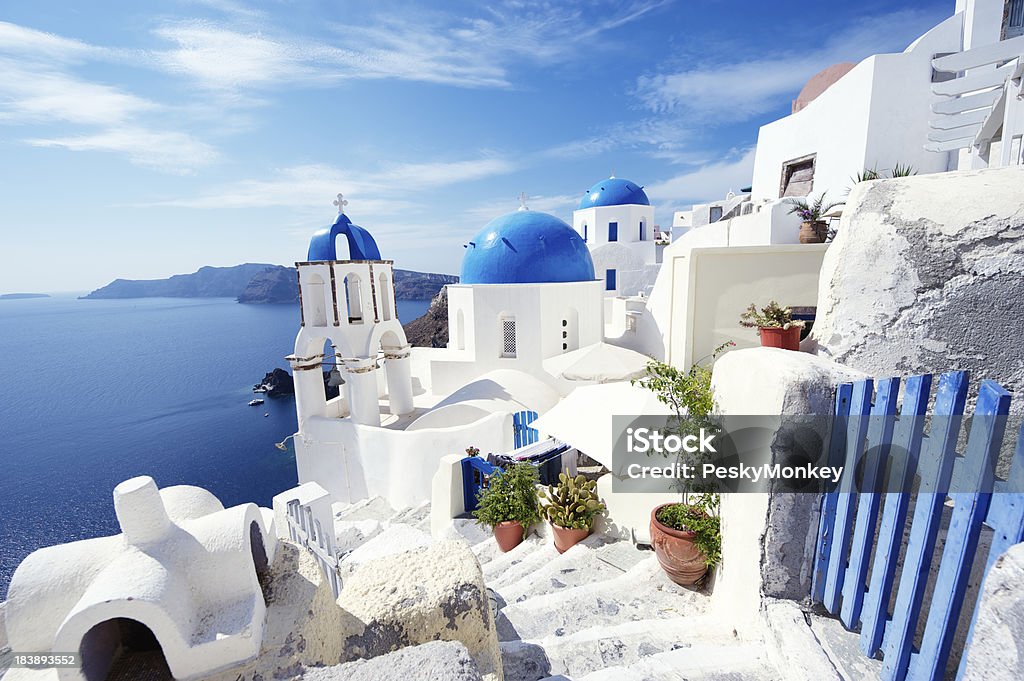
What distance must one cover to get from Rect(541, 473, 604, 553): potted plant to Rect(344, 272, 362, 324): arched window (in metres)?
9.60

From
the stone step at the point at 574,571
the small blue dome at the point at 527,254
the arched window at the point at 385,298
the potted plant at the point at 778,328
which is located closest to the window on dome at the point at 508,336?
the small blue dome at the point at 527,254

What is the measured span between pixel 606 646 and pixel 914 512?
7.19 feet

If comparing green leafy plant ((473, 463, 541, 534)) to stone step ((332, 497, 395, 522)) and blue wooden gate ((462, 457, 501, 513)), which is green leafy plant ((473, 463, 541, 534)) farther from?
stone step ((332, 497, 395, 522))

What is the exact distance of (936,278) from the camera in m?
3.79

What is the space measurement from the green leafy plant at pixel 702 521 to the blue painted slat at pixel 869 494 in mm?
1418

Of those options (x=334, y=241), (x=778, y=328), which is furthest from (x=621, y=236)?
(x=778, y=328)

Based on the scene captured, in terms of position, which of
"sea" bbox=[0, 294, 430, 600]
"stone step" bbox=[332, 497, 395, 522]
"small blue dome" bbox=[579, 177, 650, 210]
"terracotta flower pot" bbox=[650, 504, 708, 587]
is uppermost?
"small blue dome" bbox=[579, 177, 650, 210]

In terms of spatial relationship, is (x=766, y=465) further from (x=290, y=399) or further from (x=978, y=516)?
(x=290, y=399)

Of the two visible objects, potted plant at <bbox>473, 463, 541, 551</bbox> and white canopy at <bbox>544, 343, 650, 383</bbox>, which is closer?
potted plant at <bbox>473, 463, 541, 551</bbox>

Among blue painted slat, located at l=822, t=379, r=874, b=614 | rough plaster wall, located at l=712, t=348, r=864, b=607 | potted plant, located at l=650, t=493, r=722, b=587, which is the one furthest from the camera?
potted plant, located at l=650, t=493, r=722, b=587

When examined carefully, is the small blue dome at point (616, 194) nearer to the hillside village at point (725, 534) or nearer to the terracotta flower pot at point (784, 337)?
the hillside village at point (725, 534)

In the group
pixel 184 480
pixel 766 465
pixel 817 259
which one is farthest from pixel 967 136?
pixel 184 480

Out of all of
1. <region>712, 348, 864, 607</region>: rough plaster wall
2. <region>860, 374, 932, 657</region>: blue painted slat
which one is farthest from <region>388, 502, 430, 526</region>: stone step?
<region>860, 374, 932, 657</region>: blue painted slat

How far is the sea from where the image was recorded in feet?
81.0
